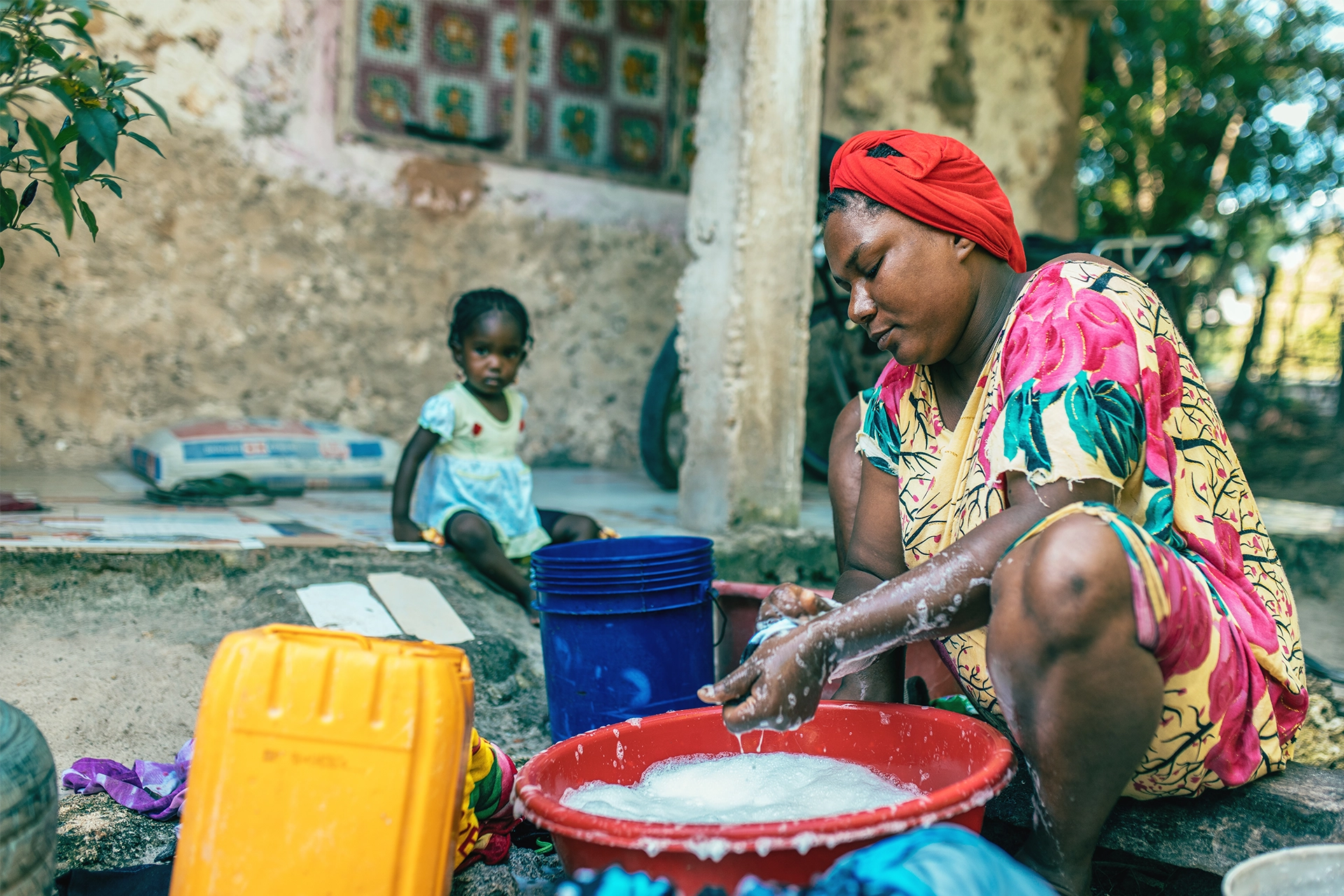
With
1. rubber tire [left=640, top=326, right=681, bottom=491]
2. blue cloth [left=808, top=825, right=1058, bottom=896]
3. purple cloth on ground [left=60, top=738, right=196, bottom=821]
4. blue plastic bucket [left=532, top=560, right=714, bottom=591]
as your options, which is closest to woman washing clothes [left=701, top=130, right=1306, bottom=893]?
blue cloth [left=808, top=825, right=1058, bottom=896]

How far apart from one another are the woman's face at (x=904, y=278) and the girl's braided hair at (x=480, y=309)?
1.84 m

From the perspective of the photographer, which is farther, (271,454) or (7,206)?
(271,454)

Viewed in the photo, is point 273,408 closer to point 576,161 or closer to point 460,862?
point 576,161

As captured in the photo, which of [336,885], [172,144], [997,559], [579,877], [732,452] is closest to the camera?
[579,877]

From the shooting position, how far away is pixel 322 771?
3.99ft

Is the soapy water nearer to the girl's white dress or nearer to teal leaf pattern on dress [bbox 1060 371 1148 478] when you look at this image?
teal leaf pattern on dress [bbox 1060 371 1148 478]

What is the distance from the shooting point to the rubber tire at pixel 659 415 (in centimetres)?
427

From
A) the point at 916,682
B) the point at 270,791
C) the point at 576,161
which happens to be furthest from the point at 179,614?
the point at 576,161

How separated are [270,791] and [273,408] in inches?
143

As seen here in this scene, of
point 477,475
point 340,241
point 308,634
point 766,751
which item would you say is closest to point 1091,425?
point 766,751

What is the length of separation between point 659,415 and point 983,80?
8.68ft

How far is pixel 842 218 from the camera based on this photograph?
168 cm

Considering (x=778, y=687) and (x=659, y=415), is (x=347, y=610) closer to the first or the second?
(x=778, y=687)

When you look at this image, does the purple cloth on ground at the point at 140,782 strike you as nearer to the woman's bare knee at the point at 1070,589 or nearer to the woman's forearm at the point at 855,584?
the woman's forearm at the point at 855,584
